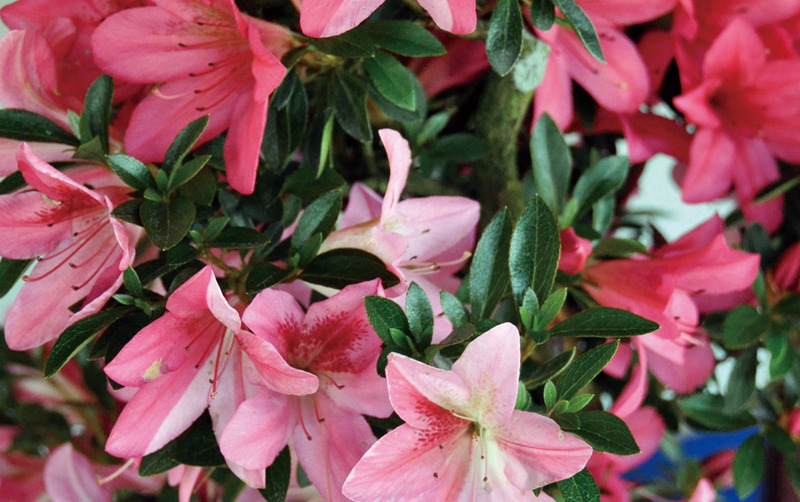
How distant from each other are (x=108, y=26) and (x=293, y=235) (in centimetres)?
23

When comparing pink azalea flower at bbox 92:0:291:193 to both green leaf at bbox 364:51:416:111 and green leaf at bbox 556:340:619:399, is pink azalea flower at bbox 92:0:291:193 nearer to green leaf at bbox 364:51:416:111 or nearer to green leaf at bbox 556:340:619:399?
green leaf at bbox 364:51:416:111

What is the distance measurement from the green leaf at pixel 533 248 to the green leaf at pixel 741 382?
0.36 m

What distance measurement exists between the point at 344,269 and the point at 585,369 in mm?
207

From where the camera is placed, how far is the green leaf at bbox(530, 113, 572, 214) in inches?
30.0

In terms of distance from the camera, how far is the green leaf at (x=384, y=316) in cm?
54

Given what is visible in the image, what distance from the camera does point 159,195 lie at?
60 cm

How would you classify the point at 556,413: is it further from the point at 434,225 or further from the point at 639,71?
the point at 639,71

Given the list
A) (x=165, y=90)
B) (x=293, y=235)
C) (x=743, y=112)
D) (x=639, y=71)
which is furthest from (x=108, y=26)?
(x=743, y=112)

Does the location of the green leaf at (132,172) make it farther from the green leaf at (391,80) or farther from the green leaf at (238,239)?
the green leaf at (391,80)

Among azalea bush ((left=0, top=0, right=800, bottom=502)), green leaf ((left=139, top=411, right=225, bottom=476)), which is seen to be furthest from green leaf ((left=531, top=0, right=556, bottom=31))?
green leaf ((left=139, top=411, right=225, bottom=476))

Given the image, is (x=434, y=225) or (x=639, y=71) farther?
(x=639, y=71)

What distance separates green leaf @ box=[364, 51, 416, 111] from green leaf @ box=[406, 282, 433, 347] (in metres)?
0.18

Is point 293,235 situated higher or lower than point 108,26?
lower

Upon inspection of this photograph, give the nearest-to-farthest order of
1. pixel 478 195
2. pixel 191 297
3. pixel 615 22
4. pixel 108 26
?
pixel 191 297, pixel 108 26, pixel 615 22, pixel 478 195
